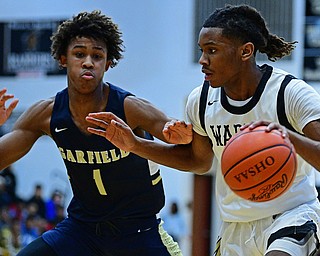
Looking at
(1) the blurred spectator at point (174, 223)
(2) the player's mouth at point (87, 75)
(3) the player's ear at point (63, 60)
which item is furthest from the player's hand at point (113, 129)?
(1) the blurred spectator at point (174, 223)

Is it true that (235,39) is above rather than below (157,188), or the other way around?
above

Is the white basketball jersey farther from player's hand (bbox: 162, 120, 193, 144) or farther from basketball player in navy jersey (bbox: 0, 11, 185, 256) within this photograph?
basketball player in navy jersey (bbox: 0, 11, 185, 256)

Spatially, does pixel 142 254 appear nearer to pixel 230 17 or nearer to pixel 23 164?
pixel 230 17

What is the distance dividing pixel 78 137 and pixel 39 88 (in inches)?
504

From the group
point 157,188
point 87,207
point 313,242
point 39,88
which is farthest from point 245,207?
point 39,88

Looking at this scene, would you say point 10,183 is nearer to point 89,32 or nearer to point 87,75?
point 89,32

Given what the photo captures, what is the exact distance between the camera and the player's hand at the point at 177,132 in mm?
5352

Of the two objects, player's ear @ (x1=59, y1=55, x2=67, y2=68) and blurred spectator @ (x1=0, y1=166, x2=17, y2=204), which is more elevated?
player's ear @ (x1=59, y1=55, x2=67, y2=68)

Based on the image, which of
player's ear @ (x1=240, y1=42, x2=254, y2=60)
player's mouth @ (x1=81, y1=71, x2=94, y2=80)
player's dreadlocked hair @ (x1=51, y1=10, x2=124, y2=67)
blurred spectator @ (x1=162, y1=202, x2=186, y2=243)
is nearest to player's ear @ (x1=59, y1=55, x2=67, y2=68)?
player's dreadlocked hair @ (x1=51, y1=10, x2=124, y2=67)

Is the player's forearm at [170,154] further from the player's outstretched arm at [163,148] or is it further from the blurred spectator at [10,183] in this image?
the blurred spectator at [10,183]

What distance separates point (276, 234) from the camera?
5004 millimetres

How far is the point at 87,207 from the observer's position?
19.8 feet

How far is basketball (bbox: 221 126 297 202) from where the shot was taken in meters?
4.57

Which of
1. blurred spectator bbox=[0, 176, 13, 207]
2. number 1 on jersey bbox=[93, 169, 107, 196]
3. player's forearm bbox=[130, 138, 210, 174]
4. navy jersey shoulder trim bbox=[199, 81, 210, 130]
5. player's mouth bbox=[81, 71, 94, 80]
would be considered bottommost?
blurred spectator bbox=[0, 176, 13, 207]
